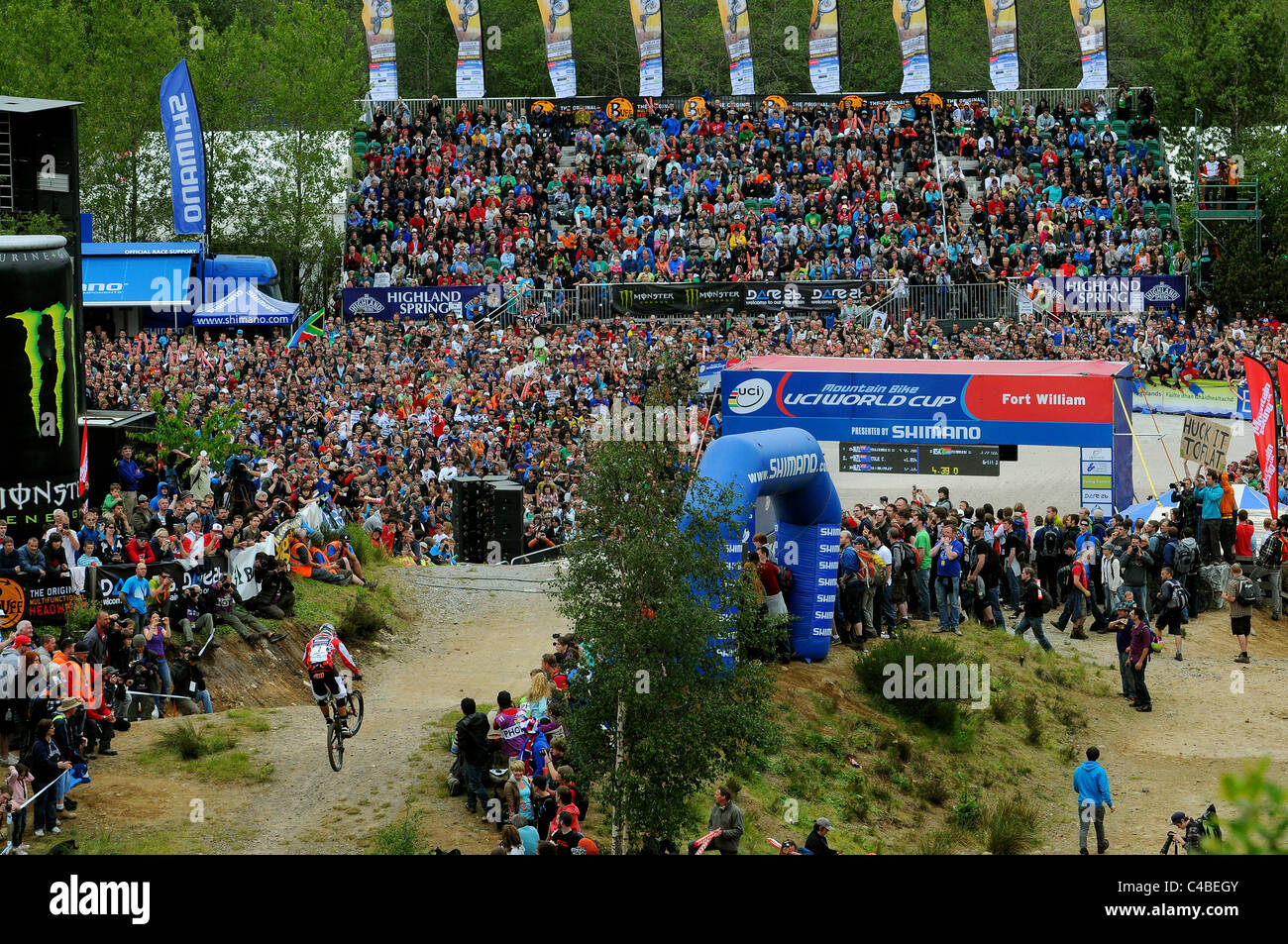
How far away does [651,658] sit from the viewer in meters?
13.5

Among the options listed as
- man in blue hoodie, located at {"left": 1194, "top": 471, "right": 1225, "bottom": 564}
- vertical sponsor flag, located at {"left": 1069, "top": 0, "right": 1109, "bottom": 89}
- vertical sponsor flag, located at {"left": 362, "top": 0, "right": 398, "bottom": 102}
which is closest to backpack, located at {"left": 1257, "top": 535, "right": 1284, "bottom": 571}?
man in blue hoodie, located at {"left": 1194, "top": 471, "right": 1225, "bottom": 564}

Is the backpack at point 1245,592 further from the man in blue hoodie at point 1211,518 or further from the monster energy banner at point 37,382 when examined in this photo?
the monster energy banner at point 37,382

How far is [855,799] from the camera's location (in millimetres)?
17875

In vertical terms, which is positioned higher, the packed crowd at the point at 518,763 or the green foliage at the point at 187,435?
the green foliage at the point at 187,435

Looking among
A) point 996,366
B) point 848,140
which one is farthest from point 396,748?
point 848,140

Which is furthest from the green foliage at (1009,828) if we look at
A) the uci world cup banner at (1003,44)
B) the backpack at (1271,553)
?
the uci world cup banner at (1003,44)

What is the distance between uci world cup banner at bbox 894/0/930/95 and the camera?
181 ft

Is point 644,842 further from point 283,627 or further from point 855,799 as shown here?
point 283,627

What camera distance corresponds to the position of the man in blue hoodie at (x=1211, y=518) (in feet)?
82.2

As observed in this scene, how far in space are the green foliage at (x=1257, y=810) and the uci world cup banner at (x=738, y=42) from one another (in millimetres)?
53535

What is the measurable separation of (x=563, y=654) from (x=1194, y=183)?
43855mm

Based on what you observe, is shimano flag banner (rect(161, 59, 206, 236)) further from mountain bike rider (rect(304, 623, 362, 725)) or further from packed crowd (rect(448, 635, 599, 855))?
packed crowd (rect(448, 635, 599, 855))

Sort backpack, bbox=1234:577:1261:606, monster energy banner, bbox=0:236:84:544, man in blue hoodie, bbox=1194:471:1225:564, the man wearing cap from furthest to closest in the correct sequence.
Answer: man in blue hoodie, bbox=1194:471:1225:564 → backpack, bbox=1234:577:1261:606 → monster energy banner, bbox=0:236:84:544 → the man wearing cap

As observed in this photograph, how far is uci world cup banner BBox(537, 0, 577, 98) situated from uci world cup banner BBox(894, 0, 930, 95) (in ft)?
39.7
